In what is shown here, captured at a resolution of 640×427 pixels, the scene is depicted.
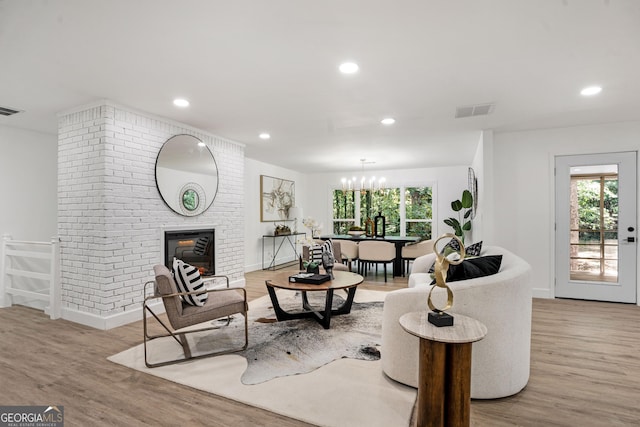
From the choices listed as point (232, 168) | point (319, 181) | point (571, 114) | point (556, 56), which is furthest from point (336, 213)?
point (556, 56)

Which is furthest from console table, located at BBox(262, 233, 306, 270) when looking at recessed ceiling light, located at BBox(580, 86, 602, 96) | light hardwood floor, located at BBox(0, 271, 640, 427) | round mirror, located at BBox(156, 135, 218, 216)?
recessed ceiling light, located at BBox(580, 86, 602, 96)

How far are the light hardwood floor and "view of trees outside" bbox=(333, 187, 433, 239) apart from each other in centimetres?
500

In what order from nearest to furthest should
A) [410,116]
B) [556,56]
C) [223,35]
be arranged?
[223,35], [556,56], [410,116]

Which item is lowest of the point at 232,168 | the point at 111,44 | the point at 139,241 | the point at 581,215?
the point at 139,241

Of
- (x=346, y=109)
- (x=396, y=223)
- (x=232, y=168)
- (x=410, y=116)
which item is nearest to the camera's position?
(x=346, y=109)

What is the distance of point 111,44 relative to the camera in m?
2.38

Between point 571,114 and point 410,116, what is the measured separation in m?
1.96

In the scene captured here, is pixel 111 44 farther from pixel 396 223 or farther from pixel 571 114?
pixel 396 223

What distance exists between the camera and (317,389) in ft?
7.53

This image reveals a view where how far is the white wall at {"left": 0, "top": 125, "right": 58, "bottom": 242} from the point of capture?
4.50 metres

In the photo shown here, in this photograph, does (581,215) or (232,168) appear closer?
(581,215)

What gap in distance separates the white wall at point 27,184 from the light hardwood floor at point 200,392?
1.72 meters

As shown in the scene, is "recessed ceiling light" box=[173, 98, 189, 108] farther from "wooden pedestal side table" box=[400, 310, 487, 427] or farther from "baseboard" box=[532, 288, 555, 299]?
"baseboard" box=[532, 288, 555, 299]

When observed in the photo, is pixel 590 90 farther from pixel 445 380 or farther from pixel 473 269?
pixel 445 380
